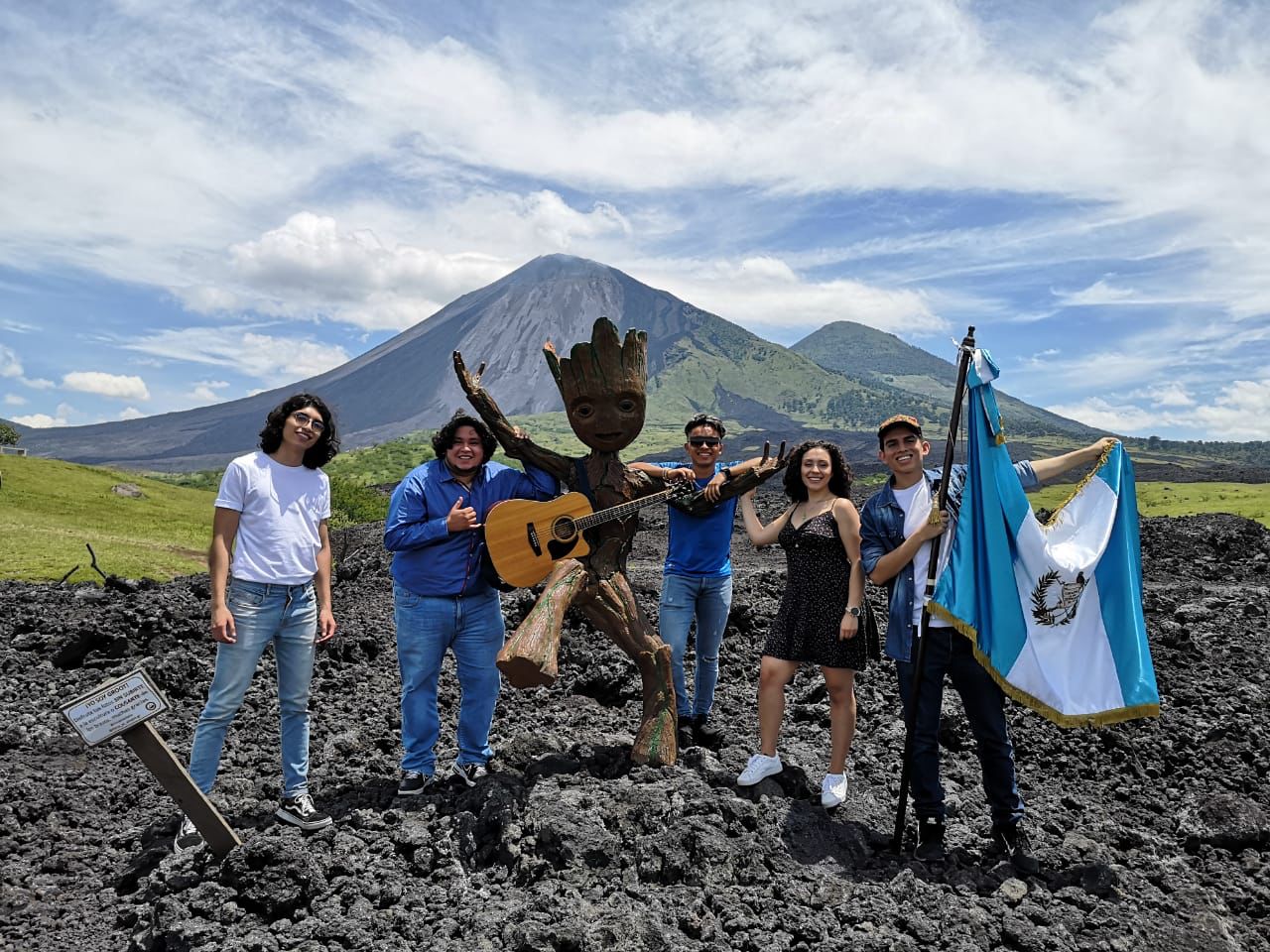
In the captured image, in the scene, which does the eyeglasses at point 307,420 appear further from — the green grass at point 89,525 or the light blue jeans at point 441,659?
the green grass at point 89,525

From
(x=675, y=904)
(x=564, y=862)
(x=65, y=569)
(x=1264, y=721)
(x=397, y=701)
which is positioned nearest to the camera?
(x=675, y=904)

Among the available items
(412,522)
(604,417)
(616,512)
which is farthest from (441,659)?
(604,417)

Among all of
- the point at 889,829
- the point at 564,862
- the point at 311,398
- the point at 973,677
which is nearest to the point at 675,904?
the point at 564,862

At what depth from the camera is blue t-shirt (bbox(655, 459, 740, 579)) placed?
16.9ft

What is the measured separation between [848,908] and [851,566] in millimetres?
1617

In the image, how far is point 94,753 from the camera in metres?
6.01

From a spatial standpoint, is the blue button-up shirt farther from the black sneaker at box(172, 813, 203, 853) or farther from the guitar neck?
the black sneaker at box(172, 813, 203, 853)

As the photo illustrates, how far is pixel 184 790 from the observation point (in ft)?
12.8

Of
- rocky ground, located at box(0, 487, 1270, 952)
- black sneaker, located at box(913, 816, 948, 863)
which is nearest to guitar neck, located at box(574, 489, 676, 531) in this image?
rocky ground, located at box(0, 487, 1270, 952)

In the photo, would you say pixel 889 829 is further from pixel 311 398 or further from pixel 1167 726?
pixel 311 398

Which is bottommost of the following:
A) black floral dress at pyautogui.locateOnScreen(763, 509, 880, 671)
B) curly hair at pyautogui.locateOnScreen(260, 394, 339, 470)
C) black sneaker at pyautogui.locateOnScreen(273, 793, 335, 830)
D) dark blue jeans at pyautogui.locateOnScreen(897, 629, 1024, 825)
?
black sneaker at pyautogui.locateOnScreen(273, 793, 335, 830)

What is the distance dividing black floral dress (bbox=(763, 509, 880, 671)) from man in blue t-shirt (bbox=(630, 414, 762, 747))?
0.71m

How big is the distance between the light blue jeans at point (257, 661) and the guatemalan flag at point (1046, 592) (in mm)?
3223

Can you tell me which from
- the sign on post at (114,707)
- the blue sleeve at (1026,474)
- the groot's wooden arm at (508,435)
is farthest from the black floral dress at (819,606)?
the sign on post at (114,707)
